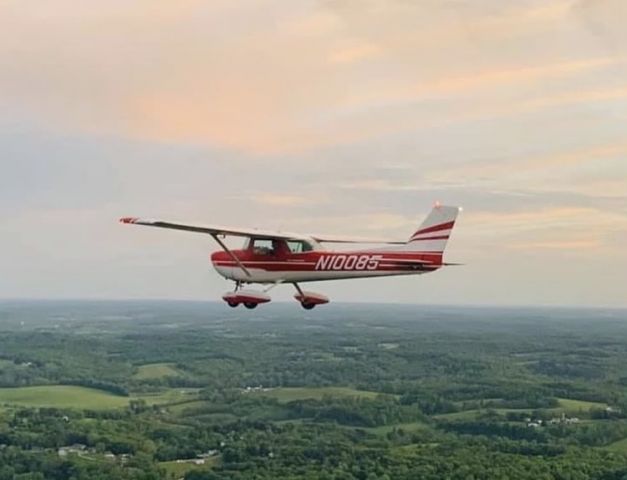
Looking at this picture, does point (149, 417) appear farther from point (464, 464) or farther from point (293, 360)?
point (293, 360)

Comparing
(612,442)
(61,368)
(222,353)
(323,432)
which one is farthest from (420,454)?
(222,353)

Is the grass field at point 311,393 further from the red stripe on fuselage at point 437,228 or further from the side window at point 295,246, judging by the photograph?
the red stripe on fuselage at point 437,228

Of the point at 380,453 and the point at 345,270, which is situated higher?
the point at 345,270

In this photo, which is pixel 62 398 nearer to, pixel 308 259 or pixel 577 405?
pixel 577 405

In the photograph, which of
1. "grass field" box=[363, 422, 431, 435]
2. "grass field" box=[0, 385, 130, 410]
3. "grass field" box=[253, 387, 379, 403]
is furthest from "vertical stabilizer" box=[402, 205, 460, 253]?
"grass field" box=[253, 387, 379, 403]

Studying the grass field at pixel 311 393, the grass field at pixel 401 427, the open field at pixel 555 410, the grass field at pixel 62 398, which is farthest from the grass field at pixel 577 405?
the grass field at pixel 62 398

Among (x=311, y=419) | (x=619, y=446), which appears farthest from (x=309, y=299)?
(x=311, y=419)

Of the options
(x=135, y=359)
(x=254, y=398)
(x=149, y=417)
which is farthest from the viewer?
(x=135, y=359)
